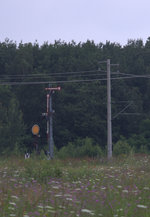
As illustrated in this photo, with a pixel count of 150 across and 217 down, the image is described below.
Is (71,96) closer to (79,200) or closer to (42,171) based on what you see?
(42,171)

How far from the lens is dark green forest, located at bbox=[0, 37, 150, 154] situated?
2296 inches

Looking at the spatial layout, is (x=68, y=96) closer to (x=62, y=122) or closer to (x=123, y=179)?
(x=62, y=122)

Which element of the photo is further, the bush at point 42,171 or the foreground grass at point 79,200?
the bush at point 42,171

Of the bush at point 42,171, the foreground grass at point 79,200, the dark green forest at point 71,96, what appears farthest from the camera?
the dark green forest at point 71,96

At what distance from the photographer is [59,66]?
6241cm

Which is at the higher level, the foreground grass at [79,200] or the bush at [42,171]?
the foreground grass at [79,200]

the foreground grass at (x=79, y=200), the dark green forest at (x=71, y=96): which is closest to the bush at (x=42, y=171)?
the foreground grass at (x=79, y=200)

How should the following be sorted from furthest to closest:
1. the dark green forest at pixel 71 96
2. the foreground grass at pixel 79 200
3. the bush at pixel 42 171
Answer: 1. the dark green forest at pixel 71 96
2. the bush at pixel 42 171
3. the foreground grass at pixel 79 200

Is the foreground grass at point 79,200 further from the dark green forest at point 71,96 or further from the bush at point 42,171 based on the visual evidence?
the dark green forest at point 71,96

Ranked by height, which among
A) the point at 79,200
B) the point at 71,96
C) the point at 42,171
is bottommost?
the point at 42,171

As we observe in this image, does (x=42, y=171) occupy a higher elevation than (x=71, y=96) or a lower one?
lower

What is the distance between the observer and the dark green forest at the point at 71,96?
5831cm

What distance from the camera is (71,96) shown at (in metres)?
59.4

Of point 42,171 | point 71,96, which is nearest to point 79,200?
point 42,171
